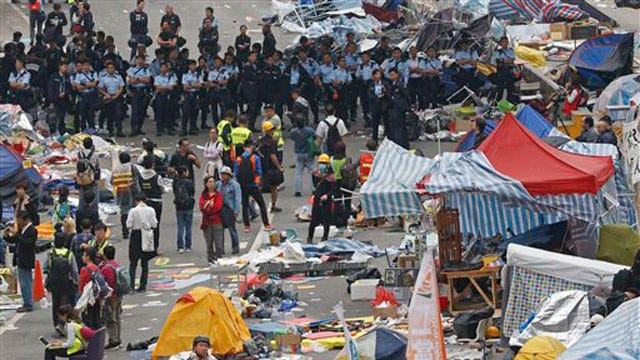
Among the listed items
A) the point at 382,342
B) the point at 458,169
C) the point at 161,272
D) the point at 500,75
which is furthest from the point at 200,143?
the point at 382,342

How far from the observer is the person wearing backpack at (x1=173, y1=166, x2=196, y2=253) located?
3244 centimetres

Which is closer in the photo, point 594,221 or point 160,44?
point 594,221

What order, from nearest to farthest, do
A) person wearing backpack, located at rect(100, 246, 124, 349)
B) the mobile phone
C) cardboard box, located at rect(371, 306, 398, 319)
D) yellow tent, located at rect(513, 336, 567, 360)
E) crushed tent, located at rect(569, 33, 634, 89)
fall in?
yellow tent, located at rect(513, 336, 567, 360) < the mobile phone < person wearing backpack, located at rect(100, 246, 124, 349) < cardboard box, located at rect(371, 306, 398, 319) < crushed tent, located at rect(569, 33, 634, 89)

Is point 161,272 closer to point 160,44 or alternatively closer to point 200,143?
point 200,143

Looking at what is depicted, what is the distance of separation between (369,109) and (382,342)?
18110 mm

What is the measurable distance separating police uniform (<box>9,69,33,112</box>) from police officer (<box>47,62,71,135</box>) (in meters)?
0.37

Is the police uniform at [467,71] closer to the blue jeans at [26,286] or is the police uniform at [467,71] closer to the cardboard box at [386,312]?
the blue jeans at [26,286]

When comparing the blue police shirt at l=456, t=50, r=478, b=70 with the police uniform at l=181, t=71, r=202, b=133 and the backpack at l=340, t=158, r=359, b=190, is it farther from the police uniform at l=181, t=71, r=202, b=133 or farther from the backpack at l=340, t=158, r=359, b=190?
the backpack at l=340, t=158, r=359, b=190

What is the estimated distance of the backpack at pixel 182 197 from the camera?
106 feet

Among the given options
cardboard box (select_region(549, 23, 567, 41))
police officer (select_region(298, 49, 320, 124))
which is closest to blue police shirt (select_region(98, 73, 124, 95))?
police officer (select_region(298, 49, 320, 124))

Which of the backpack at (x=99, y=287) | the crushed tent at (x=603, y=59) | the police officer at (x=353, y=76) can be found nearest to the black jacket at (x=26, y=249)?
the backpack at (x=99, y=287)

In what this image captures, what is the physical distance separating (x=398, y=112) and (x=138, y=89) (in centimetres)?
519

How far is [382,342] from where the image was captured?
79.2ft

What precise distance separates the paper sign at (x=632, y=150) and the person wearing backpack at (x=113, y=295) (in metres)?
6.65
